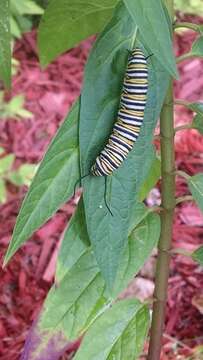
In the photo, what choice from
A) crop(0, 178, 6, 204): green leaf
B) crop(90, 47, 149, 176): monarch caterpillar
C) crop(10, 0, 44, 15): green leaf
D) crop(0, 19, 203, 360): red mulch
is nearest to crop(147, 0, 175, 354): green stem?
crop(90, 47, 149, 176): monarch caterpillar

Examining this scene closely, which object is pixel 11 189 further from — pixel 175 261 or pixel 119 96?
pixel 119 96

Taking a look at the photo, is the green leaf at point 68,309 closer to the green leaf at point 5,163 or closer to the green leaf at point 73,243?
the green leaf at point 73,243

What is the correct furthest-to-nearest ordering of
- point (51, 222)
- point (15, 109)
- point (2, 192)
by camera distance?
point (15, 109), point (51, 222), point (2, 192)

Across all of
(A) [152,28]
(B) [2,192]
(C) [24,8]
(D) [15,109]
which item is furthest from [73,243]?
(C) [24,8]

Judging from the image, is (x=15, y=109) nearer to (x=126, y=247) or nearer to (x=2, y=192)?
(x=2, y=192)

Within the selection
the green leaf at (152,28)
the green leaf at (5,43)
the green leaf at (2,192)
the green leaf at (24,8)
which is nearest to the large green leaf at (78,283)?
the green leaf at (5,43)
